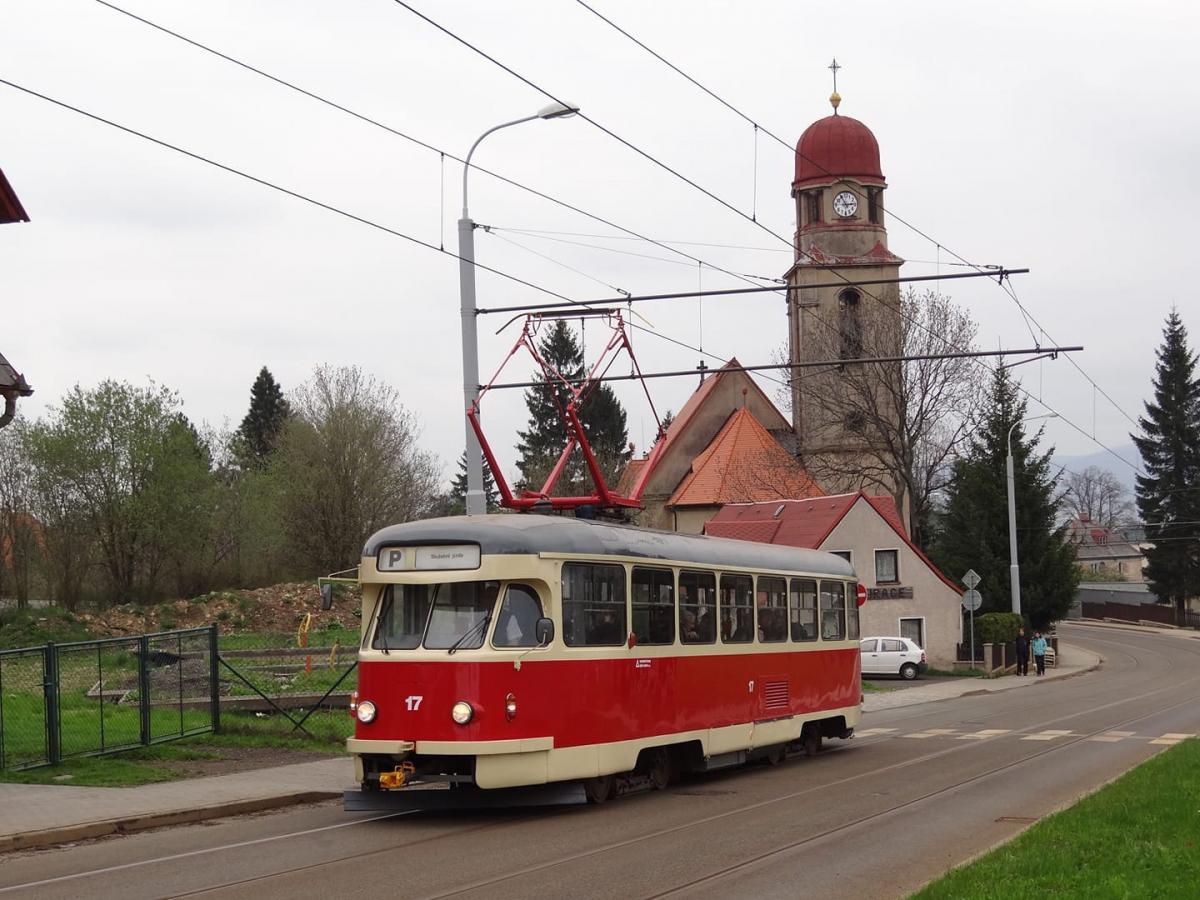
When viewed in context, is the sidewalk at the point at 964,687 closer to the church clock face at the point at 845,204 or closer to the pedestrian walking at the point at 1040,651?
the pedestrian walking at the point at 1040,651

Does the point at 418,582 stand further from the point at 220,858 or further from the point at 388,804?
the point at 220,858

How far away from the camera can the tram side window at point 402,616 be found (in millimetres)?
14656

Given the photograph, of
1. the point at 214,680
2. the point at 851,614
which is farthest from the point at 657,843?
the point at 851,614

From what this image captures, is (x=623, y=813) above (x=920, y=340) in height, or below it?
below

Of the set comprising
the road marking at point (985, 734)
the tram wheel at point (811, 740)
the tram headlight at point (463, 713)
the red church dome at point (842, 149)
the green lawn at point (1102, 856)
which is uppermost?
the red church dome at point (842, 149)

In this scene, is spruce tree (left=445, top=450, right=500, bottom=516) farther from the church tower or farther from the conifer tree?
the church tower

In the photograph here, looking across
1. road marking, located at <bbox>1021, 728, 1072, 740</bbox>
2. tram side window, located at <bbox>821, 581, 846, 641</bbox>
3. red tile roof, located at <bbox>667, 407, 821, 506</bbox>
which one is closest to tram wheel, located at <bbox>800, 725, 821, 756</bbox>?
tram side window, located at <bbox>821, 581, 846, 641</bbox>

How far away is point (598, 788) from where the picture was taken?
15500 millimetres

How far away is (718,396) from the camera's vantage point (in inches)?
2931

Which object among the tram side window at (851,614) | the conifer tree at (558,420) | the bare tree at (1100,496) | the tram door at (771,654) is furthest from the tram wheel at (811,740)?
the bare tree at (1100,496)

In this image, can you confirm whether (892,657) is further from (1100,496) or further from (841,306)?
(1100,496)

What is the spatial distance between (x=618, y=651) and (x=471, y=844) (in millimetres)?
3396

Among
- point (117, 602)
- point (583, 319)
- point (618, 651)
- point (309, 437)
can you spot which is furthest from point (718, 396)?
point (618, 651)

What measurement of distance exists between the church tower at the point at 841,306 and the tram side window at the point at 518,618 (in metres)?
38.6
